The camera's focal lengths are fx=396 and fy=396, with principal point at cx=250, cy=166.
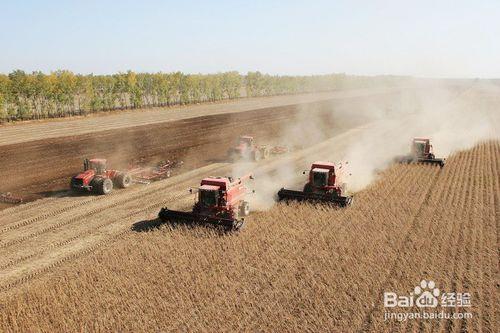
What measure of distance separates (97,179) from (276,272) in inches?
546

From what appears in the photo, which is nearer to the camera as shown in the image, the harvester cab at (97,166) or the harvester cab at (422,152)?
the harvester cab at (97,166)

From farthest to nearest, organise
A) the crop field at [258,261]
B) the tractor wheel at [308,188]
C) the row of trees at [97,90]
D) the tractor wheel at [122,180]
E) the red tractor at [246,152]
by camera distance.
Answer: the row of trees at [97,90] → the red tractor at [246,152] → the tractor wheel at [122,180] → the tractor wheel at [308,188] → the crop field at [258,261]

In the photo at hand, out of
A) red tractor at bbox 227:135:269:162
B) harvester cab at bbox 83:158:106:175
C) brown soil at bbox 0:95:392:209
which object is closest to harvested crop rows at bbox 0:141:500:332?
harvester cab at bbox 83:158:106:175

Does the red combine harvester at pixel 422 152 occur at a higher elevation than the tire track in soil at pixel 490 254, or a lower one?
higher

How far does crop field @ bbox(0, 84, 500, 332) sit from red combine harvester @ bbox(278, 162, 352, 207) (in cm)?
64

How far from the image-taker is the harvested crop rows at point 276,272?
11375 millimetres

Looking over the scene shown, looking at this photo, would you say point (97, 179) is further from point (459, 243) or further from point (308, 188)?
point (459, 243)

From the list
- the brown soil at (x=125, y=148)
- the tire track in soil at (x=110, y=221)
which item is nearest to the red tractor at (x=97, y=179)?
the tire track in soil at (x=110, y=221)

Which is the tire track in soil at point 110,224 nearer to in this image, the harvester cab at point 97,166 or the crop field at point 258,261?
the crop field at point 258,261

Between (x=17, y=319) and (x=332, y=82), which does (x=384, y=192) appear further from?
(x=332, y=82)

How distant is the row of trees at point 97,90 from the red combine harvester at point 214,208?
4923 cm

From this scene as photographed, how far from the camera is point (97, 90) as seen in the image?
237 ft

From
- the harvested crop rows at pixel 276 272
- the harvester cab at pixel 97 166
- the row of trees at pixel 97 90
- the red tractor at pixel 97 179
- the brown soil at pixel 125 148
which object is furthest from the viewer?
the row of trees at pixel 97 90

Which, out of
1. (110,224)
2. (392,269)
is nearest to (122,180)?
(110,224)
